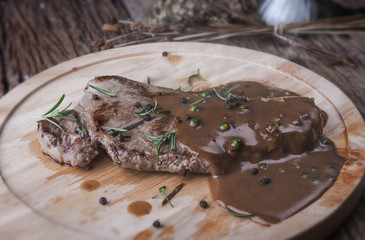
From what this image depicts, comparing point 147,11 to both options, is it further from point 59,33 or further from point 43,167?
point 43,167

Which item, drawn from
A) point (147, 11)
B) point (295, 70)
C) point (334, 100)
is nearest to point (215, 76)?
point (295, 70)

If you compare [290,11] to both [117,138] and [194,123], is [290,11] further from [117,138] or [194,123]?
[117,138]

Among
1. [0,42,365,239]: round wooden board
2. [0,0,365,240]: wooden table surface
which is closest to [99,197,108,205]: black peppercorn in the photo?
[0,42,365,239]: round wooden board

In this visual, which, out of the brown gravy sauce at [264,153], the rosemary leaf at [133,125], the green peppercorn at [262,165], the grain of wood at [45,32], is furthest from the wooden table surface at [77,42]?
the rosemary leaf at [133,125]

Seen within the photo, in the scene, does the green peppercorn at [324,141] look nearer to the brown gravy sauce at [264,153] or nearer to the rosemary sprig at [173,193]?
the brown gravy sauce at [264,153]

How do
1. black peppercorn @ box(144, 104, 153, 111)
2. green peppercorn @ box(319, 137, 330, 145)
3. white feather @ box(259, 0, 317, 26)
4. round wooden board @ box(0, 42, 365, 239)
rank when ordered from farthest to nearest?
white feather @ box(259, 0, 317, 26)
black peppercorn @ box(144, 104, 153, 111)
green peppercorn @ box(319, 137, 330, 145)
round wooden board @ box(0, 42, 365, 239)

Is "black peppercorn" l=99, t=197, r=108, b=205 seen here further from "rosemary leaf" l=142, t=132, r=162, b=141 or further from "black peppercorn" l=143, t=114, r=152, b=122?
"black peppercorn" l=143, t=114, r=152, b=122
